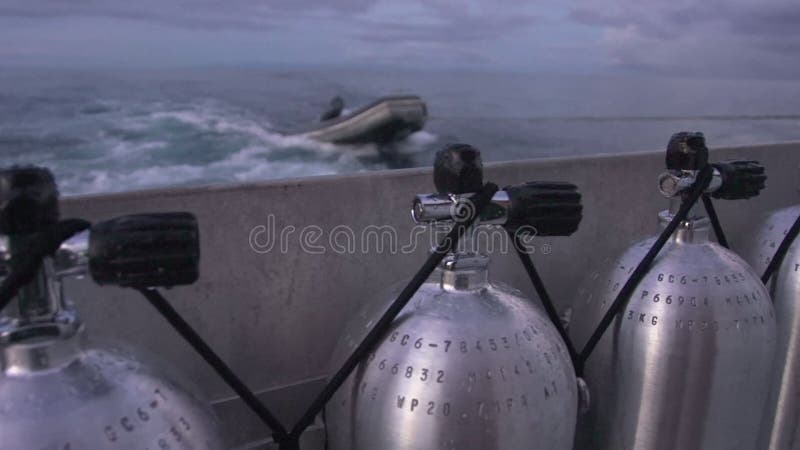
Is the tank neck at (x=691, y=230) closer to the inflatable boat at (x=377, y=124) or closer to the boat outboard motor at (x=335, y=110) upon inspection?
the inflatable boat at (x=377, y=124)

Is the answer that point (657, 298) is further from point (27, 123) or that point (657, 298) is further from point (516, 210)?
point (27, 123)

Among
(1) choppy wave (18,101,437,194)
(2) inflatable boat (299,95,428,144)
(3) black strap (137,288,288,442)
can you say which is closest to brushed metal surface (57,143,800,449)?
(3) black strap (137,288,288,442)

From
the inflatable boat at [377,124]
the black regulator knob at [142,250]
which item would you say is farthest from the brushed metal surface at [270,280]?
the inflatable boat at [377,124]

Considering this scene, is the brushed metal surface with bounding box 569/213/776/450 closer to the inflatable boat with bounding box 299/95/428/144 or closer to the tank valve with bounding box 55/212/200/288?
the tank valve with bounding box 55/212/200/288

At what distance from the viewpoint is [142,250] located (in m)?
0.53

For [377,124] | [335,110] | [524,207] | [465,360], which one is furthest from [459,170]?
[335,110]

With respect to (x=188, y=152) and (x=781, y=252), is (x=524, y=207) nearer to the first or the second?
(x=781, y=252)

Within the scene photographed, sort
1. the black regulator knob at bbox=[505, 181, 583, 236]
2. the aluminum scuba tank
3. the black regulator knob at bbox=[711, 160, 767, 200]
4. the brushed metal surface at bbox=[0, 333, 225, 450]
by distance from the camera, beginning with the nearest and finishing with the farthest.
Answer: the brushed metal surface at bbox=[0, 333, 225, 450] < the black regulator knob at bbox=[505, 181, 583, 236] < the black regulator knob at bbox=[711, 160, 767, 200] < the aluminum scuba tank

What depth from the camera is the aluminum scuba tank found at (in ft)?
3.63

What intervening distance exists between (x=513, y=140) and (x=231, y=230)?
48.1ft

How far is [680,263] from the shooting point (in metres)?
0.90

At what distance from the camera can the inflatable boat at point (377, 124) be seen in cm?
1022

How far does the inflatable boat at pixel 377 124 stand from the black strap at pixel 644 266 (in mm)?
9286

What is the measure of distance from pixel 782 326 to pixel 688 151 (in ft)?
1.24
